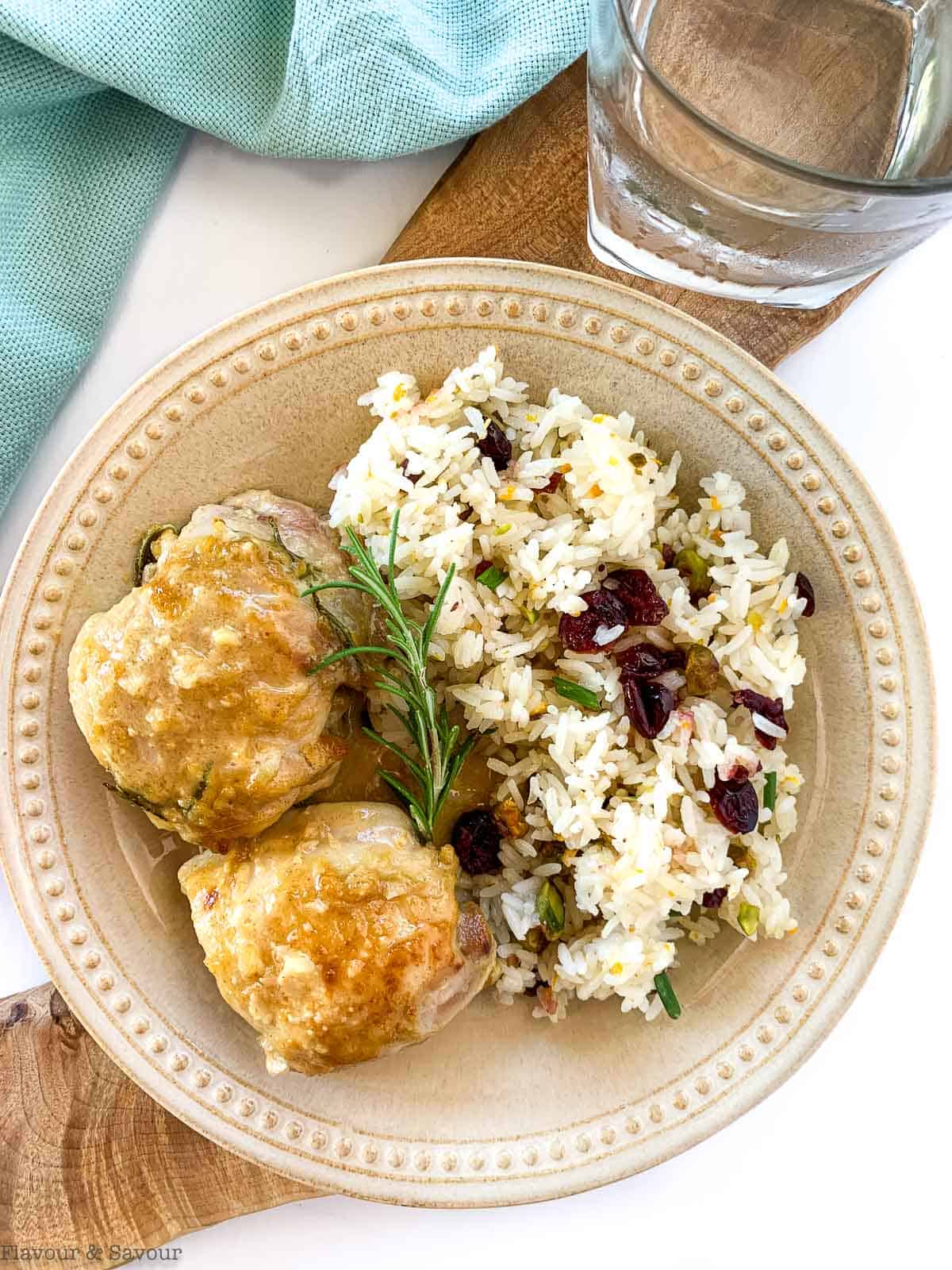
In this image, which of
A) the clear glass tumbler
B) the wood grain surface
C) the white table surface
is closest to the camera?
the clear glass tumbler

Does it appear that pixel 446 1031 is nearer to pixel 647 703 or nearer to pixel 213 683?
pixel 647 703

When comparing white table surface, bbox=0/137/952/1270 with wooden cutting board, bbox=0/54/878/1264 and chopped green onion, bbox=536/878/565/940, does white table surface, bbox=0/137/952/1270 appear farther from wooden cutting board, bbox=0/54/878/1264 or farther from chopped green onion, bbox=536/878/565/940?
chopped green onion, bbox=536/878/565/940

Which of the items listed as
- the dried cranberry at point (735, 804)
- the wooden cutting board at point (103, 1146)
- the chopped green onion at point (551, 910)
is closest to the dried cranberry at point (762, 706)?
the dried cranberry at point (735, 804)

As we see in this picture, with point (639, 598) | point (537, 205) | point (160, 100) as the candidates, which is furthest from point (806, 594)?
point (160, 100)

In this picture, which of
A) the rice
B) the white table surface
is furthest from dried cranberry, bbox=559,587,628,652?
the white table surface

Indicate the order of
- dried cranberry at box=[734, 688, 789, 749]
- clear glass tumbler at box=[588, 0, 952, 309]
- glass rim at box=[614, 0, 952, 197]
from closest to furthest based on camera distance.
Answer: glass rim at box=[614, 0, 952, 197], clear glass tumbler at box=[588, 0, 952, 309], dried cranberry at box=[734, 688, 789, 749]

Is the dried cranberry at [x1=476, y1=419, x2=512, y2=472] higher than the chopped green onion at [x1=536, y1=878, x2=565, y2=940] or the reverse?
higher
